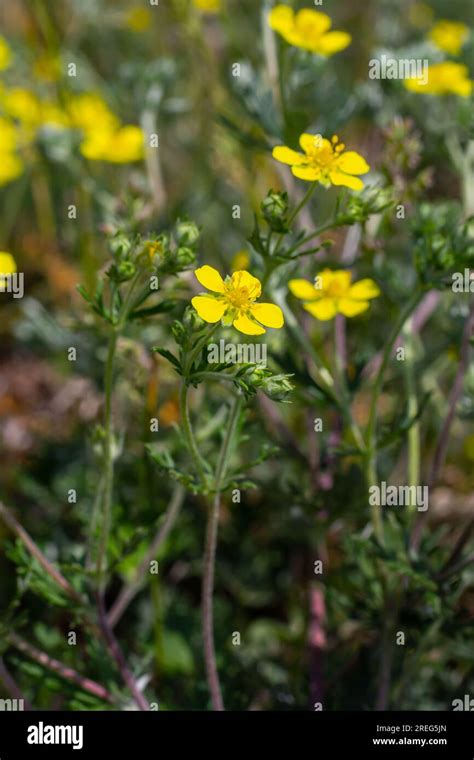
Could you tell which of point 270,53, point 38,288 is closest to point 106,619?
point 270,53

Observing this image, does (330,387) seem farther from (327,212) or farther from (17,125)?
(17,125)

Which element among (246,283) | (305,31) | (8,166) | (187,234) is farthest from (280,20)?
(8,166)

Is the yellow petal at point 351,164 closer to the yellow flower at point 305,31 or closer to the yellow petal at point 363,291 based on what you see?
the yellow petal at point 363,291

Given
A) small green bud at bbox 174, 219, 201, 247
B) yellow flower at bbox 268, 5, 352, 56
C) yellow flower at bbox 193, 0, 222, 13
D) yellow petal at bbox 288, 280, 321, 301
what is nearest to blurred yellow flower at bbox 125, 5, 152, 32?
yellow flower at bbox 193, 0, 222, 13

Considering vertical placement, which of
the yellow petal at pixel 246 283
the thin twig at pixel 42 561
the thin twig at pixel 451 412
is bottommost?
the thin twig at pixel 42 561

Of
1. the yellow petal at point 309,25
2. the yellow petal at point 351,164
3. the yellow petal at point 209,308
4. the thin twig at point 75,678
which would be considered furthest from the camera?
the yellow petal at point 309,25

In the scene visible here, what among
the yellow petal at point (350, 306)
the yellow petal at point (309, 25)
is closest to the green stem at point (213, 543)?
the yellow petal at point (350, 306)
